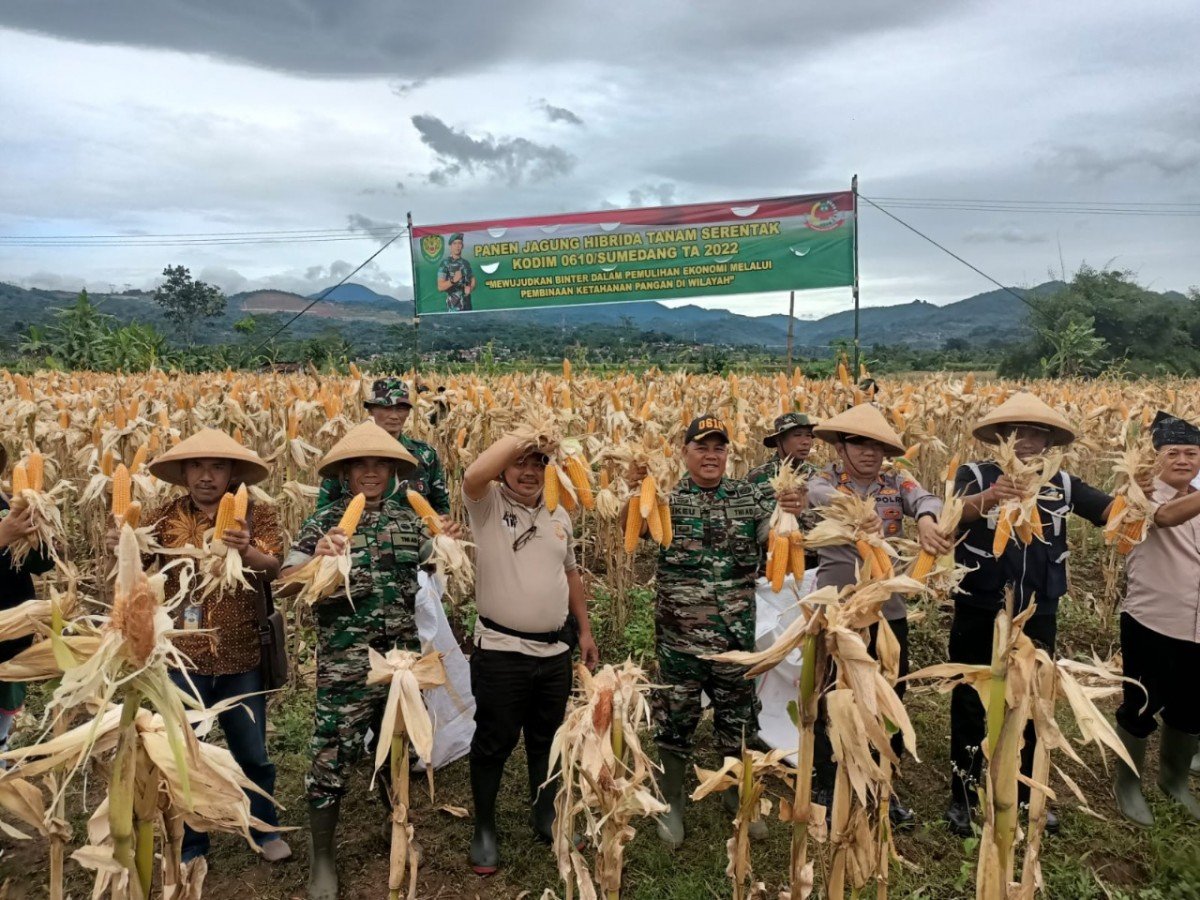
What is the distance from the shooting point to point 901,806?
3.97m

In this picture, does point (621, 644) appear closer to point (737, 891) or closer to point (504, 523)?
point (504, 523)

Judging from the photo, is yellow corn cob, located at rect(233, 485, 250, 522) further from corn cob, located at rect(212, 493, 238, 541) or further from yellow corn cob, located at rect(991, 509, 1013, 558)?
yellow corn cob, located at rect(991, 509, 1013, 558)

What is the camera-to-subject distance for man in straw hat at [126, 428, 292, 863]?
10.9ft

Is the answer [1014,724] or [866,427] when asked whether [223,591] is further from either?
[866,427]

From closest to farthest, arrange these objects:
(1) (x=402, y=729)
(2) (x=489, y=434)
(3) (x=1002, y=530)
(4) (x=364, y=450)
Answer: (1) (x=402, y=729), (3) (x=1002, y=530), (4) (x=364, y=450), (2) (x=489, y=434)

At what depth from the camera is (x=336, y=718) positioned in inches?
130

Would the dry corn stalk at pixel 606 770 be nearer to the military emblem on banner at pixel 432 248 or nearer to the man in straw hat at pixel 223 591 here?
the man in straw hat at pixel 223 591

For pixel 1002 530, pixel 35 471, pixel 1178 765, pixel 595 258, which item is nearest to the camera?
pixel 35 471

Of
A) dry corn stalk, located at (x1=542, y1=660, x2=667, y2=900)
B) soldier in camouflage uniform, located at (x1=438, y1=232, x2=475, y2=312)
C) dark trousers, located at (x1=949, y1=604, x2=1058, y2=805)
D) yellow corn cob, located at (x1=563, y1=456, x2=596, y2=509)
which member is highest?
Result: soldier in camouflage uniform, located at (x1=438, y1=232, x2=475, y2=312)

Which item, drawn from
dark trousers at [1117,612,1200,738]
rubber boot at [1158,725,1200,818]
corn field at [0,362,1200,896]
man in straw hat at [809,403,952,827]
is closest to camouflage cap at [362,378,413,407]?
corn field at [0,362,1200,896]

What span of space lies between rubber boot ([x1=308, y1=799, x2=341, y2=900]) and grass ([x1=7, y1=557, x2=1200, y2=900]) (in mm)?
157

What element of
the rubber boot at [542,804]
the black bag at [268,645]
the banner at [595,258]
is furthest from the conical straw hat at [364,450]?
the banner at [595,258]

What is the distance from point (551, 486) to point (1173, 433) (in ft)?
10.7

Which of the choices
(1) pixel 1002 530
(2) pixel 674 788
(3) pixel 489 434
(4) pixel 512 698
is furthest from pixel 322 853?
(3) pixel 489 434
